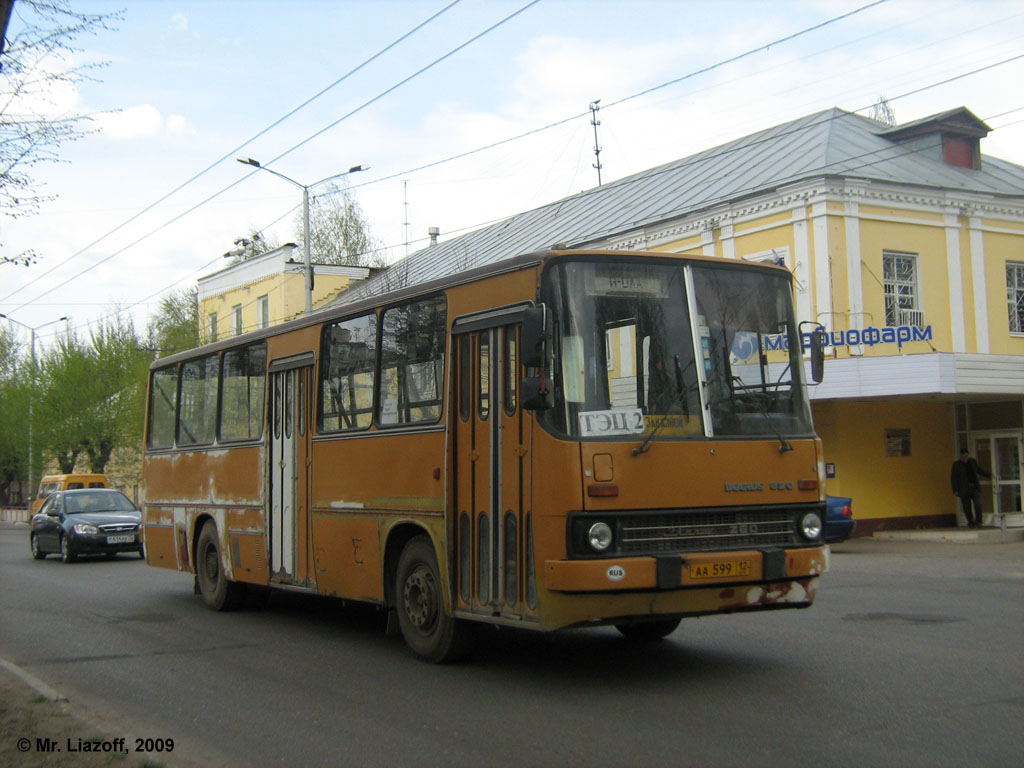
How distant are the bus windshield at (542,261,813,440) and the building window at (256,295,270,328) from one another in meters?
38.7

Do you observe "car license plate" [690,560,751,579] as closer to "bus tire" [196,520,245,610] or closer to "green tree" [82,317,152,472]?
"bus tire" [196,520,245,610]

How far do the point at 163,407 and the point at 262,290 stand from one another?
103ft

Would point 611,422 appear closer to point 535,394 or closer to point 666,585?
point 535,394

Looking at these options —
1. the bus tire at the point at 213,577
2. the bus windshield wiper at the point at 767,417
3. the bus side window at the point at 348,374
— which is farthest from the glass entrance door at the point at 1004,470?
the bus windshield wiper at the point at 767,417

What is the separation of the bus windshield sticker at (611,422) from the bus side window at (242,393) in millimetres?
5731

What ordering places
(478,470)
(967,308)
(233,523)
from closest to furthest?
(478,470) → (233,523) → (967,308)

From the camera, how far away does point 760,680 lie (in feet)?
25.7

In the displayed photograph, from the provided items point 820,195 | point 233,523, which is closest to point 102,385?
point 820,195

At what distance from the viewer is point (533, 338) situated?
7473mm

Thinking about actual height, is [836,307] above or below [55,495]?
above

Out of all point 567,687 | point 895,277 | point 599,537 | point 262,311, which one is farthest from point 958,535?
point 262,311

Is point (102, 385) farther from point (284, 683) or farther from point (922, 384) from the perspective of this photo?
point (284, 683)

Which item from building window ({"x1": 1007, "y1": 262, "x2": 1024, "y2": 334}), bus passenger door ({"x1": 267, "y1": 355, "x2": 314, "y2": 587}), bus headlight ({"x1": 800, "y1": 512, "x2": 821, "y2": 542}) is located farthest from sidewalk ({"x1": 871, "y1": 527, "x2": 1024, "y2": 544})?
bus headlight ({"x1": 800, "y1": 512, "x2": 821, "y2": 542})

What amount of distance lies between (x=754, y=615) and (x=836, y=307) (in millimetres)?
14547
